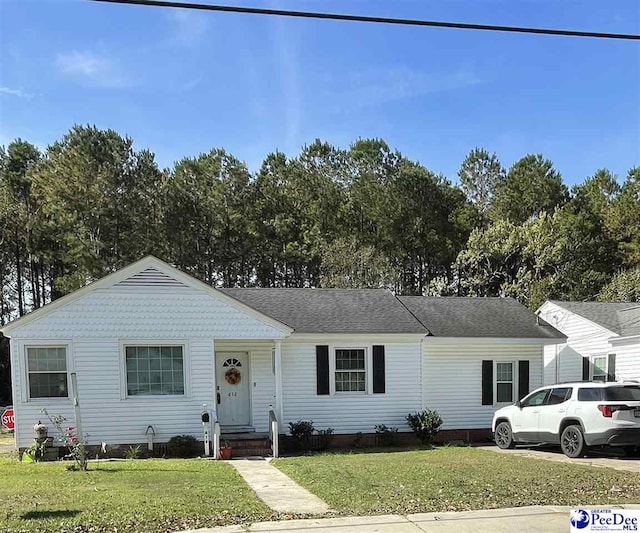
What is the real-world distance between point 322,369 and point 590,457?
22.6ft

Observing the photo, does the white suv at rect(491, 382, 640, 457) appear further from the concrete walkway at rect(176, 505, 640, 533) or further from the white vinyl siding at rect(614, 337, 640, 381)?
the white vinyl siding at rect(614, 337, 640, 381)

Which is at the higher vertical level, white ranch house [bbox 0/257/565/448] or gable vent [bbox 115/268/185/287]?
gable vent [bbox 115/268/185/287]

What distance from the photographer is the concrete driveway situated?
36.4 ft

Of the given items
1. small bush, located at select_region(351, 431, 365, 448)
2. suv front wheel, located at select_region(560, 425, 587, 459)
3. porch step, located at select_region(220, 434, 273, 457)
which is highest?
suv front wheel, located at select_region(560, 425, 587, 459)

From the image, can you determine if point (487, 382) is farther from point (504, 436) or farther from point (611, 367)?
point (611, 367)

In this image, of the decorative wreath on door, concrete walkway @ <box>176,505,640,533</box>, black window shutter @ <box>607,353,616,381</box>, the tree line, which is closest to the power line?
concrete walkway @ <box>176,505,640,533</box>

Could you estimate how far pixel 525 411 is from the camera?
45.5ft

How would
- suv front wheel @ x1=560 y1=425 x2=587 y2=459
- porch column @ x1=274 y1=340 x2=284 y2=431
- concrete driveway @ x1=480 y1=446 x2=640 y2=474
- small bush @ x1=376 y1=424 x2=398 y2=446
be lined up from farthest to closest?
small bush @ x1=376 y1=424 x2=398 y2=446
porch column @ x1=274 y1=340 x2=284 y2=431
suv front wheel @ x1=560 y1=425 x2=587 y2=459
concrete driveway @ x1=480 y1=446 x2=640 y2=474

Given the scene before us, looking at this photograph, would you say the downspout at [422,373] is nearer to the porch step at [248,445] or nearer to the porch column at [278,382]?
the porch column at [278,382]

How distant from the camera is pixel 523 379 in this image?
17.6m

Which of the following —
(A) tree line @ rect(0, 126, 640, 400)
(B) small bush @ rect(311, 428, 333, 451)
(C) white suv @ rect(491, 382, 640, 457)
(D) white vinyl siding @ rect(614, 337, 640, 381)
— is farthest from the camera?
(A) tree line @ rect(0, 126, 640, 400)

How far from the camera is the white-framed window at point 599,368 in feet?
63.9

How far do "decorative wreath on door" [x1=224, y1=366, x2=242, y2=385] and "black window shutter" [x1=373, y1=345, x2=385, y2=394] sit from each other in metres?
3.76

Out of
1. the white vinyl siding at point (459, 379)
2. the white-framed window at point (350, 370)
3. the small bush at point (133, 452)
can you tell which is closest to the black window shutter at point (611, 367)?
the white vinyl siding at point (459, 379)
